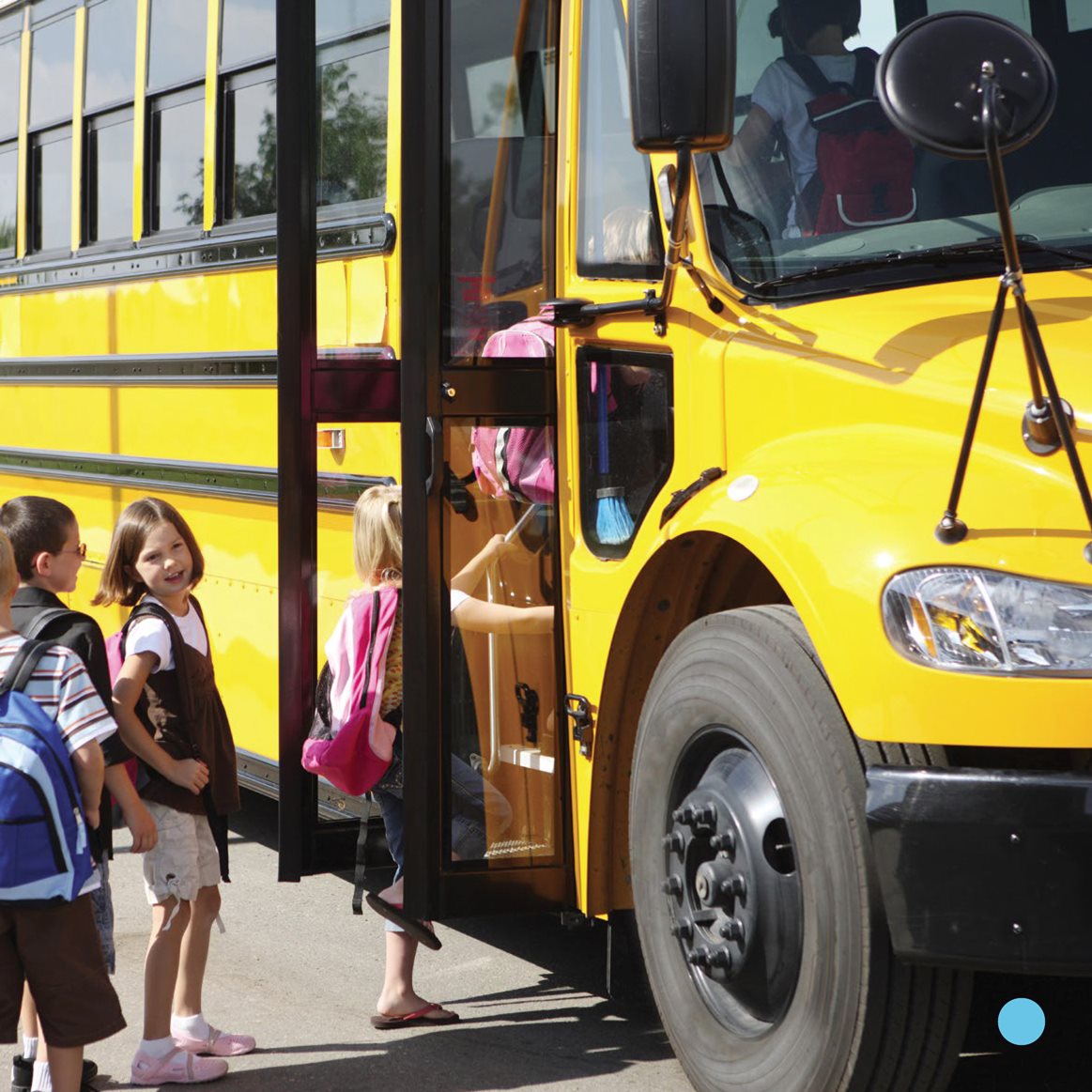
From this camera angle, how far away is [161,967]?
3787 mm

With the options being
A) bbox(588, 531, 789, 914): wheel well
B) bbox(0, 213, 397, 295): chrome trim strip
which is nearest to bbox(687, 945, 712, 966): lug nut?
bbox(588, 531, 789, 914): wheel well

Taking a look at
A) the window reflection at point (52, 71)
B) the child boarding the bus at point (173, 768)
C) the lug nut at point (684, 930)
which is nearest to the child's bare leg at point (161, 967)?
the child boarding the bus at point (173, 768)

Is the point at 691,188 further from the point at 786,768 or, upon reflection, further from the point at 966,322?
the point at 786,768

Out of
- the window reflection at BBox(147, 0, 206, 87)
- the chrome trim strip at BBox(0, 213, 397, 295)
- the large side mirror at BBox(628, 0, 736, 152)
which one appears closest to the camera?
the large side mirror at BBox(628, 0, 736, 152)

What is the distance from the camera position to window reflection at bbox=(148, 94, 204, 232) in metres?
5.46

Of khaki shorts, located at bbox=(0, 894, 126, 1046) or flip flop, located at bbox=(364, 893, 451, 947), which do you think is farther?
flip flop, located at bbox=(364, 893, 451, 947)

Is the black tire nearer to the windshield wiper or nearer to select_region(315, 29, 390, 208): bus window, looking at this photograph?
the windshield wiper

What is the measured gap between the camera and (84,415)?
6199 millimetres

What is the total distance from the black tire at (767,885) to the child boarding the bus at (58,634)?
95 centimetres

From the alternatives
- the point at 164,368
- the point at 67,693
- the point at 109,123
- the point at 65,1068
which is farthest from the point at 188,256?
the point at 65,1068

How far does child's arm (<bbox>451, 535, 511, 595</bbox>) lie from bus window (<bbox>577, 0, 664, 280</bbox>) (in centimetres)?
59

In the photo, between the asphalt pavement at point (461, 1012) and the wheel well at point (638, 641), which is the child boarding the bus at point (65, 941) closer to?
the asphalt pavement at point (461, 1012)

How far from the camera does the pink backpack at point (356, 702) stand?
13.0 feet

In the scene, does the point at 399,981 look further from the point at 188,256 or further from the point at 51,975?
the point at 188,256
